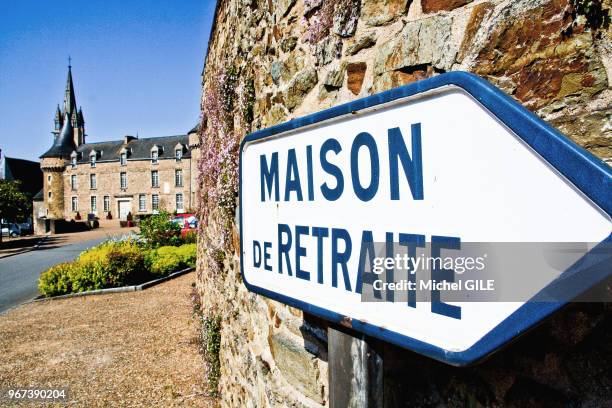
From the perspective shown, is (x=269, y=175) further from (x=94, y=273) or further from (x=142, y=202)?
(x=142, y=202)

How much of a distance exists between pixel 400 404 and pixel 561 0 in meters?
1.26

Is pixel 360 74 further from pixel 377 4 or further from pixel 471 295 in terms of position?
pixel 471 295

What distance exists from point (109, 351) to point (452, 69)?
21.9ft

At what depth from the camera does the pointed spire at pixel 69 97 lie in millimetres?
59000

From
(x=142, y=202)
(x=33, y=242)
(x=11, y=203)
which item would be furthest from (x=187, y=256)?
(x=142, y=202)

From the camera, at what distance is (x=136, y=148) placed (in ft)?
155

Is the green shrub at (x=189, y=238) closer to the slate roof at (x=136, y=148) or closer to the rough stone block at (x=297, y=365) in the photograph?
the rough stone block at (x=297, y=365)

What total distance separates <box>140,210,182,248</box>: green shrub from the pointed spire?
180 ft

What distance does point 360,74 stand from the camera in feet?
5.01

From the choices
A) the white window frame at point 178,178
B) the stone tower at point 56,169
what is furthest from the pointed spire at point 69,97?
the white window frame at point 178,178

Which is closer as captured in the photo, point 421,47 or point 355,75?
point 421,47

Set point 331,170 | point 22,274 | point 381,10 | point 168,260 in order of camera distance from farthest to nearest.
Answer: point 22,274, point 168,260, point 381,10, point 331,170

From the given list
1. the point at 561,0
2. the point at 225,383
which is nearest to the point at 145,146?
the point at 225,383

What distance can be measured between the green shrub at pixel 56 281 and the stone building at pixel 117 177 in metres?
33.7
